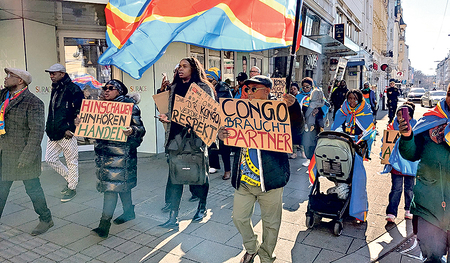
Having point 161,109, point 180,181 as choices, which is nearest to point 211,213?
point 180,181

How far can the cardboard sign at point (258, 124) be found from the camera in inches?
128

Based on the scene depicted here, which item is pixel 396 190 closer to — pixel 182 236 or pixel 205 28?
pixel 182 236

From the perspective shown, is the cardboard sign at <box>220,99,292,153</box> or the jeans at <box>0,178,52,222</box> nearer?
the cardboard sign at <box>220,99,292,153</box>

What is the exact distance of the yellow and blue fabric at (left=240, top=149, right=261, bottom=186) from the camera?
3.38 meters

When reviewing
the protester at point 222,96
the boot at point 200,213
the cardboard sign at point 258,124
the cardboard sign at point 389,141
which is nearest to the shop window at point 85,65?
the protester at point 222,96

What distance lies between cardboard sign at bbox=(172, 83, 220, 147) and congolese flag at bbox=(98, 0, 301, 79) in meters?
0.85

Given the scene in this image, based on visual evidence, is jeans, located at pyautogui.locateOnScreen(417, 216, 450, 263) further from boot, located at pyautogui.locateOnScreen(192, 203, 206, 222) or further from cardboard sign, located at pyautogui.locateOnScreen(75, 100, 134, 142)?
cardboard sign, located at pyautogui.locateOnScreen(75, 100, 134, 142)

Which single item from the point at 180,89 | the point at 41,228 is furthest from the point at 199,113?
the point at 41,228

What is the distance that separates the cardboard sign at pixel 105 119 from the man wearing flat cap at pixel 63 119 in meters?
1.19

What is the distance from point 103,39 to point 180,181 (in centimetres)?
558

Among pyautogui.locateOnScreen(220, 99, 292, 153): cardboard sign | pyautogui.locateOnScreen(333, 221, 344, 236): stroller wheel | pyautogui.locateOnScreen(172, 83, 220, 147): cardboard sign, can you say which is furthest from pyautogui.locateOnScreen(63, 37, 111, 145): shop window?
pyautogui.locateOnScreen(333, 221, 344, 236): stroller wheel

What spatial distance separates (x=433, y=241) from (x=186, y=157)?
107 inches

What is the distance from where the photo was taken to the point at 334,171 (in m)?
4.44

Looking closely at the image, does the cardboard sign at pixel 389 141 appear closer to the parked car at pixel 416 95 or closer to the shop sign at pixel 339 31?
the shop sign at pixel 339 31
